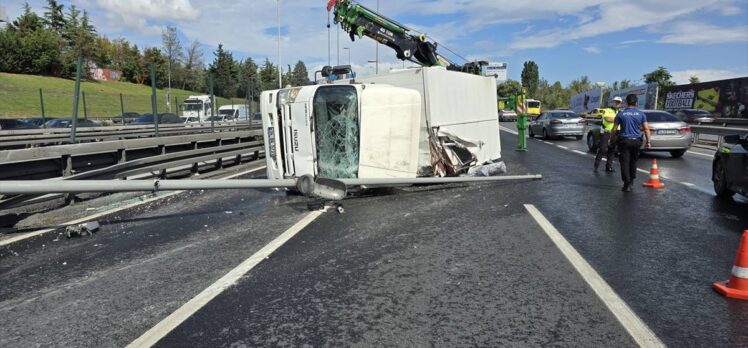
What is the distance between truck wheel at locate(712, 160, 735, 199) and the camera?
845 centimetres

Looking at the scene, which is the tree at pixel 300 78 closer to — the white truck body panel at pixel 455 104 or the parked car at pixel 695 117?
the white truck body panel at pixel 455 104

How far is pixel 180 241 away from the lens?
605 centimetres

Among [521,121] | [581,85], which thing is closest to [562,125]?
[521,121]

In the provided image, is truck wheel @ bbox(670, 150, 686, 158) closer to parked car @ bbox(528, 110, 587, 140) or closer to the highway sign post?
the highway sign post

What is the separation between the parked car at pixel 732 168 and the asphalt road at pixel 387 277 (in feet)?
1.43

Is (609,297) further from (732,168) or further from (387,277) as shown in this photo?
(732,168)

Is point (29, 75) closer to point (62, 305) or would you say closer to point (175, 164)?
point (175, 164)

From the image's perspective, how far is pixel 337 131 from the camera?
831 cm

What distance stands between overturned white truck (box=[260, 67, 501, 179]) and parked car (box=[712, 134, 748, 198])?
15.3 feet

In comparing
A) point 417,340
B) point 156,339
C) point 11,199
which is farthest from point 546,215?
point 11,199

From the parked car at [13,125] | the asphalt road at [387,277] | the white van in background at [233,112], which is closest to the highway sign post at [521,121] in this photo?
the asphalt road at [387,277]

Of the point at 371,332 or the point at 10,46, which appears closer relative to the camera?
the point at 371,332

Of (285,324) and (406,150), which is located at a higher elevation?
(406,150)

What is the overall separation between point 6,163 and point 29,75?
74691 millimetres
